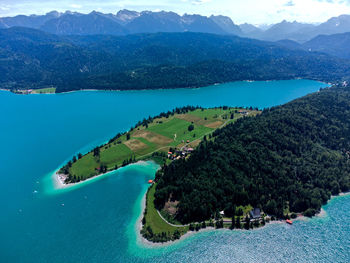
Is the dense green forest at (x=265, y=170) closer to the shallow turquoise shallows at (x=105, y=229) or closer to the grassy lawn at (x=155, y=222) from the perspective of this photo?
the grassy lawn at (x=155, y=222)

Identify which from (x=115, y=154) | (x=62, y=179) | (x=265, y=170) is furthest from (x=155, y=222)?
(x=115, y=154)

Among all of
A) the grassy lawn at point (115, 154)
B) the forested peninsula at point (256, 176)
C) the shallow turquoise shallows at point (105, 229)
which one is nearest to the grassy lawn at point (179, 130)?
the forested peninsula at point (256, 176)

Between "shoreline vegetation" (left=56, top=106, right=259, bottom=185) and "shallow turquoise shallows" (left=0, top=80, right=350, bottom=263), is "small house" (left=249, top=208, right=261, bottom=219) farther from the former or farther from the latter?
"shoreline vegetation" (left=56, top=106, right=259, bottom=185)

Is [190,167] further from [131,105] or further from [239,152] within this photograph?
[131,105]

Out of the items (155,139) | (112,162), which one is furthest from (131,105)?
(112,162)

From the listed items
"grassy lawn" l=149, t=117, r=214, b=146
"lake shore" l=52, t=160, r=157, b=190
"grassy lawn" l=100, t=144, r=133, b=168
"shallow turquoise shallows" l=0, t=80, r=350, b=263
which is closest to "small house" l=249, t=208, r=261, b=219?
"shallow turquoise shallows" l=0, t=80, r=350, b=263

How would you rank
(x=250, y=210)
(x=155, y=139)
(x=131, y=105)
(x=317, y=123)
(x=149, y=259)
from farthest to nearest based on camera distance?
(x=131, y=105) → (x=155, y=139) → (x=317, y=123) → (x=250, y=210) → (x=149, y=259)

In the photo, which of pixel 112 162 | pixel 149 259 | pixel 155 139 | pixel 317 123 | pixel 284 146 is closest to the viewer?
pixel 149 259
